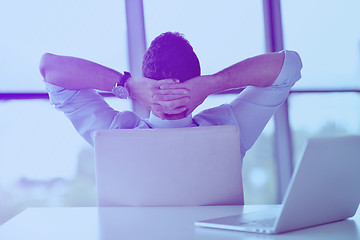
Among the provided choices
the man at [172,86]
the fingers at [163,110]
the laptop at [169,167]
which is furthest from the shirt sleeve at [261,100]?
the laptop at [169,167]

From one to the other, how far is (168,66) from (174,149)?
578mm

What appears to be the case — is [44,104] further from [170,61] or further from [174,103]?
[174,103]

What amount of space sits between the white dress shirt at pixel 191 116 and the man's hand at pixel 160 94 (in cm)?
20

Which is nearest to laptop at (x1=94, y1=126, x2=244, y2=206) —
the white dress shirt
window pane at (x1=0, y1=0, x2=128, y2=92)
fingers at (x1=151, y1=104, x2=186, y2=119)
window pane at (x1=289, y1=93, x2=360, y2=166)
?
fingers at (x1=151, y1=104, x2=186, y2=119)

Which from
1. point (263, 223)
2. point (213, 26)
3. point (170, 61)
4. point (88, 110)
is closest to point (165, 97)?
point (170, 61)

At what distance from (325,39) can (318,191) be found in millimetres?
3344

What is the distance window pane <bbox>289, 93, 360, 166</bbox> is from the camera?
388 cm

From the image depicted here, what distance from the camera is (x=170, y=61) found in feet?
6.01

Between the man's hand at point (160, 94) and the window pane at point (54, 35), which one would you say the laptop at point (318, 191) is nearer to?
the man's hand at point (160, 94)

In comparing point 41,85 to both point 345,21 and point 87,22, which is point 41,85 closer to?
point 87,22

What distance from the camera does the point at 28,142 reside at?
3.07 m

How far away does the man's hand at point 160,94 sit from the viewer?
5.61ft

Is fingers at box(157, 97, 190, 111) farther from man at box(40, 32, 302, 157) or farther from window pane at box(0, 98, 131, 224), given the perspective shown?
window pane at box(0, 98, 131, 224)

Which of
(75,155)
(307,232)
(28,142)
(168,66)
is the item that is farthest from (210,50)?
(307,232)
